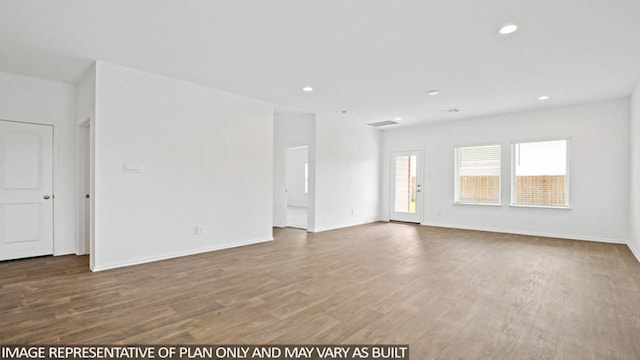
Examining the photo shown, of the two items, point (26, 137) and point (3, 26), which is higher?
point (3, 26)

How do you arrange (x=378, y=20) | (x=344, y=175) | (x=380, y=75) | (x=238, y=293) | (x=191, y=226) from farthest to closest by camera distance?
(x=344, y=175) → (x=191, y=226) → (x=380, y=75) → (x=238, y=293) → (x=378, y=20)

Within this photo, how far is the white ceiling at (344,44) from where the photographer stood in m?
2.79

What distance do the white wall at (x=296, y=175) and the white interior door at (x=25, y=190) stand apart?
9848mm

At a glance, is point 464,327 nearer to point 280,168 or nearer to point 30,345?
point 30,345

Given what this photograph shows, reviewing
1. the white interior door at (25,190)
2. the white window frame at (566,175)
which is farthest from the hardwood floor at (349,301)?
the white window frame at (566,175)

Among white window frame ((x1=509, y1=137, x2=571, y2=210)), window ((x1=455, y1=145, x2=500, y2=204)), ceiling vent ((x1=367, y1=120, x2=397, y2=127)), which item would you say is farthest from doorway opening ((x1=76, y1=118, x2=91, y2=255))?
white window frame ((x1=509, y1=137, x2=571, y2=210))

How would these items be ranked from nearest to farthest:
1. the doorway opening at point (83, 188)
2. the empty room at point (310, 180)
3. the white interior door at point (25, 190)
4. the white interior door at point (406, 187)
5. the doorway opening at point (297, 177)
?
the empty room at point (310, 180)
the white interior door at point (25, 190)
the doorway opening at point (83, 188)
the white interior door at point (406, 187)
the doorway opening at point (297, 177)

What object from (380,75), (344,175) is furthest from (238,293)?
(344,175)

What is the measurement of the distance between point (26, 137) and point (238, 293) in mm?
4195

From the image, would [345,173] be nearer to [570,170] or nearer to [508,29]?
[570,170]

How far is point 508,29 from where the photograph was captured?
311 cm

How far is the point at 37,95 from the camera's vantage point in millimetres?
4688

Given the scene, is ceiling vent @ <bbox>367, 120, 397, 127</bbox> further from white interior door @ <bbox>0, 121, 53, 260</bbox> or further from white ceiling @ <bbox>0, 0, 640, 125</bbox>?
white interior door @ <bbox>0, 121, 53, 260</bbox>

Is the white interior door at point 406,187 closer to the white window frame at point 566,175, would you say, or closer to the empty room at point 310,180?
the empty room at point 310,180
